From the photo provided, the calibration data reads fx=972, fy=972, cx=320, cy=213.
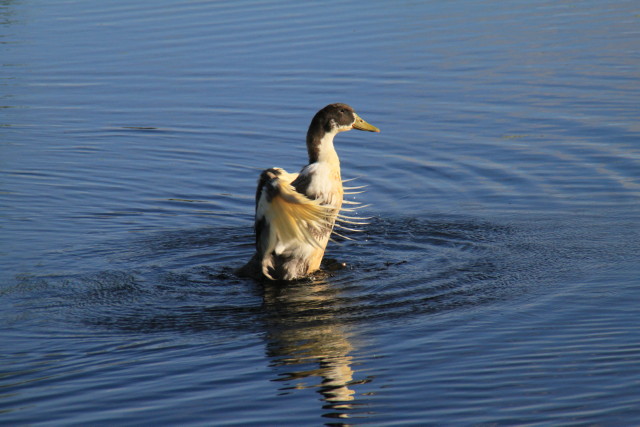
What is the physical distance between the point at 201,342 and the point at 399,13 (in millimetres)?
12410

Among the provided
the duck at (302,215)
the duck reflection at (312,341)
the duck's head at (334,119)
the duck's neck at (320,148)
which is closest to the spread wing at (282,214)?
the duck at (302,215)

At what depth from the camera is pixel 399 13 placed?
1781cm

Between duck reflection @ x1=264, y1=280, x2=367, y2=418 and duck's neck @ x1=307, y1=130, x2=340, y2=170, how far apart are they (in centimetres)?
104

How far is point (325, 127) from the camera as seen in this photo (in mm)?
8242

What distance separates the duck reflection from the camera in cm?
570

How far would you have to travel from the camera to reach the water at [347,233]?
223 inches

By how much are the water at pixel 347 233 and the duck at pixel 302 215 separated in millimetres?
260

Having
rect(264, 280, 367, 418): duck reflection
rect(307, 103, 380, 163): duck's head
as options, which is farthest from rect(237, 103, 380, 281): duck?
rect(264, 280, 367, 418): duck reflection

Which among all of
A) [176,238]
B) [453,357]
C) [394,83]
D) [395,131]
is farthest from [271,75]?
[453,357]

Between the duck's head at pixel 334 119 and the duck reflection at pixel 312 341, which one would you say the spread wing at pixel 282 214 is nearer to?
the duck reflection at pixel 312 341

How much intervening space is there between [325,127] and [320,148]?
19 cm

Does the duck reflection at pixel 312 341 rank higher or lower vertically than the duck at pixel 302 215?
lower

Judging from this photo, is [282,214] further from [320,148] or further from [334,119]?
[334,119]

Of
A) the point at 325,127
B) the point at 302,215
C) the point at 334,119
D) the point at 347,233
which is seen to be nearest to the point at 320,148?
the point at 325,127
